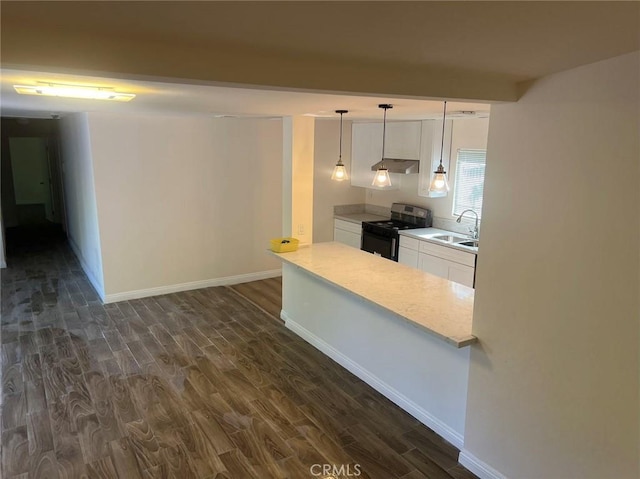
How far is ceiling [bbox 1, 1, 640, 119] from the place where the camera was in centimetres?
106

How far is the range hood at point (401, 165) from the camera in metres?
5.55

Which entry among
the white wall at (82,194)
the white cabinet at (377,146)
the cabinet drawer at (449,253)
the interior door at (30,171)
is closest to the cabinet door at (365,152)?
the white cabinet at (377,146)

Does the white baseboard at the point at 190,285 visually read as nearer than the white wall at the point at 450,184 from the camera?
No

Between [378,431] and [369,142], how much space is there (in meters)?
4.19

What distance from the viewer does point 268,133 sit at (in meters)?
5.97

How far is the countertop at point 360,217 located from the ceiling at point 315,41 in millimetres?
4505

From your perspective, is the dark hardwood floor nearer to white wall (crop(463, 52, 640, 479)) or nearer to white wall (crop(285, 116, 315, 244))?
white wall (crop(463, 52, 640, 479))

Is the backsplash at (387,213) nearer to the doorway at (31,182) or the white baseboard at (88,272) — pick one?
the white baseboard at (88,272)

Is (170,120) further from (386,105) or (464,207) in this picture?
(464,207)

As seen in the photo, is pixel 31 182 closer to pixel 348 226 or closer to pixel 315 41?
pixel 348 226

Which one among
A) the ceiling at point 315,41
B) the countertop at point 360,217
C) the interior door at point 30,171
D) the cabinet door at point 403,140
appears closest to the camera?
the ceiling at point 315,41

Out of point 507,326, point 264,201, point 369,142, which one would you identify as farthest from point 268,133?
point 507,326

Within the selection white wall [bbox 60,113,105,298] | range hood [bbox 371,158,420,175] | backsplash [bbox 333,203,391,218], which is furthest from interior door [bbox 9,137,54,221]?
range hood [bbox 371,158,420,175]

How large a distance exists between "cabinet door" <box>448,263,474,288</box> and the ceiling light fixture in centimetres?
345
